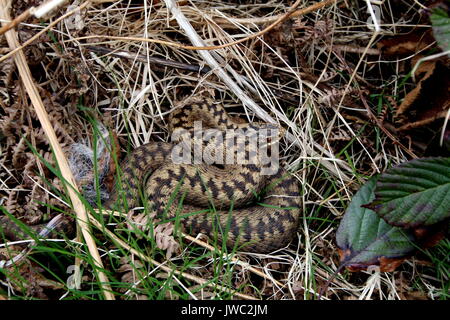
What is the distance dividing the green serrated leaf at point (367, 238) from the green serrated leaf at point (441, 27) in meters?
0.88

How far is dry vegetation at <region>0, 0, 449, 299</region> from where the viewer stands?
9.36ft

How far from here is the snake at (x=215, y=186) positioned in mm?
3338

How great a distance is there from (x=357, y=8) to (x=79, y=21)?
2.05 m

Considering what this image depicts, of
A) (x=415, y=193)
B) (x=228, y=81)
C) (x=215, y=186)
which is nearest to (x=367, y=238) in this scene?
(x=415, y=193)

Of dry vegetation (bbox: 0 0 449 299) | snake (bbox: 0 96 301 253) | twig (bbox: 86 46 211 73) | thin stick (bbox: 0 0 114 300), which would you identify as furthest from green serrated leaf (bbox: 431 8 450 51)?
thin stick (bbox: 0 0 114 300)

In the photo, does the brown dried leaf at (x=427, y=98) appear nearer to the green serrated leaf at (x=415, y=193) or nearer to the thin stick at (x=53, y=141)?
the green serrated leaf at (x=415, y=193)

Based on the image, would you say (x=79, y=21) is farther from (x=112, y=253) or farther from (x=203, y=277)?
(x=203, y=277)

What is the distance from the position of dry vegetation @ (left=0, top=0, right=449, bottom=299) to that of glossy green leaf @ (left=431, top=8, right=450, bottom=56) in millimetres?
555

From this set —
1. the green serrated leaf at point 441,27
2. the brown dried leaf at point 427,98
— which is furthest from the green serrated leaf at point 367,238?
the green serrated leaf at point 441,27

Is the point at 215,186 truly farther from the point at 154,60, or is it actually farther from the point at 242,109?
the point at 154,60

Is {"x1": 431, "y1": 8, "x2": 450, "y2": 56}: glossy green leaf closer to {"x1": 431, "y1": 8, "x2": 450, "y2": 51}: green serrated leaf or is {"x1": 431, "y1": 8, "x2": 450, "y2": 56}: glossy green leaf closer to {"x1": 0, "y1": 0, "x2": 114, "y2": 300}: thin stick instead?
{"x1": 431, "y1": 8, "x2": 450, "y2": 51}: green serrated leaf
